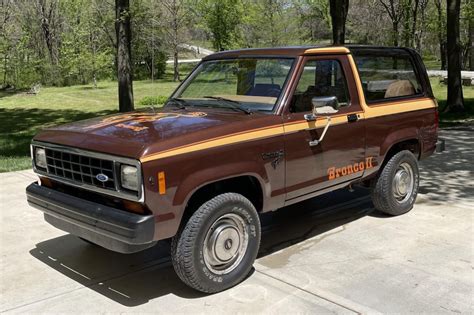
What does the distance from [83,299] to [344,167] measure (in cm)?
261

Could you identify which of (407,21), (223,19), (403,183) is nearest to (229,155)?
(403,183)

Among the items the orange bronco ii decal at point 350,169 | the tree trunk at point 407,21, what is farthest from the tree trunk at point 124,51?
the tree trunk at point 407,21

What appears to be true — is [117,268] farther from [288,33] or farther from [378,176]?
[288,33]

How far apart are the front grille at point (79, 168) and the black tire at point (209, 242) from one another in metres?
0.64

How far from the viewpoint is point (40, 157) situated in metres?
4.54

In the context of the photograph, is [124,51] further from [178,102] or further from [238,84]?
[238,84]

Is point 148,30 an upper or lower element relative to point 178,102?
upper

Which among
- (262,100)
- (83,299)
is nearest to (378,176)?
(262,100)

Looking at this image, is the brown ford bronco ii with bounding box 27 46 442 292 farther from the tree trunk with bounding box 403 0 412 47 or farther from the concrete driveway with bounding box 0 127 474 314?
the tree trunk with bounding box 403 0 412 47

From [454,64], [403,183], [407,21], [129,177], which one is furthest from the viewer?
[407,21]

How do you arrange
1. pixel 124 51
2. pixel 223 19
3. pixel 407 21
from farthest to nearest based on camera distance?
pixel 223 19 → pixel 407 21 → pixel 124 51

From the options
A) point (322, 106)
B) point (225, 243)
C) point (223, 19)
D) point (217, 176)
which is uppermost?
point (223, 19)

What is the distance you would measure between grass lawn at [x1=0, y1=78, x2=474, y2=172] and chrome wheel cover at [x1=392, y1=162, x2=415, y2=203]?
5.87 m

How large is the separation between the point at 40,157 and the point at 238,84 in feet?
6.13
